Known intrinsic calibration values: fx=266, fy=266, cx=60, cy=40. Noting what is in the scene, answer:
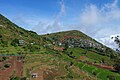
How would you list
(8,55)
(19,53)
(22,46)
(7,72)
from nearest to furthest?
1. (7,72)
2. (8,55)
3. (19,53)
4. (22,46)

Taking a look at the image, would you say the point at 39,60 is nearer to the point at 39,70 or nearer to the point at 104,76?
the point at 39,70

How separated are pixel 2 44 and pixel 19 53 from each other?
47.2ft

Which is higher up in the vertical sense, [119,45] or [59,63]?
[119,45]

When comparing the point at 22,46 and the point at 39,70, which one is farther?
the point at 22,46

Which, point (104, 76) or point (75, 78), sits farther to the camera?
point (104, 76)

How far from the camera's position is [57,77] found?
289ft

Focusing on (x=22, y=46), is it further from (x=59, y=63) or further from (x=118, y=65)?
(x=118, y=65)

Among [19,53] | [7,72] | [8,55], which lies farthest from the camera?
[19,53]

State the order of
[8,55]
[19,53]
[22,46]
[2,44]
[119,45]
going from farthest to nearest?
[119,45] → [22,46] → [2,44] → [19,53] → [8,55]

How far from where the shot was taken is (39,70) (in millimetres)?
91812

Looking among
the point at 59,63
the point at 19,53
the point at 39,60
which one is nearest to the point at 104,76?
the point at 59,63

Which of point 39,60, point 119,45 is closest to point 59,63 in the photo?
point 39,60

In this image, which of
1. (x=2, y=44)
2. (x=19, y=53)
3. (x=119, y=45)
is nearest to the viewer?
(x=19, y=53)

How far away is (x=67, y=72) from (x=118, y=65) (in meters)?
48.7
